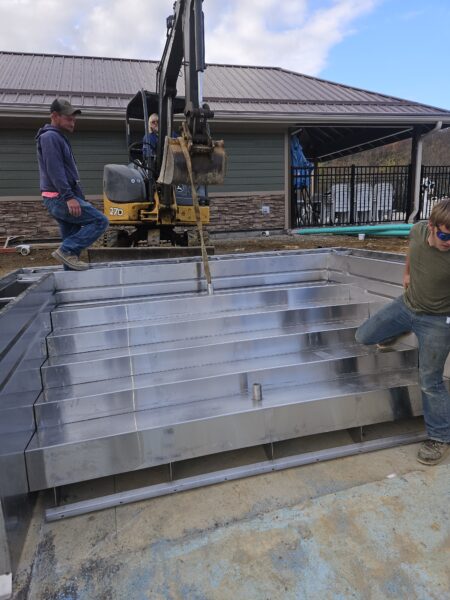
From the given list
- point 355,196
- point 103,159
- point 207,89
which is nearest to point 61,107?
point 103,159

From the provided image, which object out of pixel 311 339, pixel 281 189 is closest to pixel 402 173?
pixel 281 189

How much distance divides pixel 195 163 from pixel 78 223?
4.03 ft

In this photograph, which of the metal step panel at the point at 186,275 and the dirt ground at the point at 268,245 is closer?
the metal step panel at the point at 186,275

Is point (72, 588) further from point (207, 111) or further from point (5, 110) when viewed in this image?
point (5, 110)

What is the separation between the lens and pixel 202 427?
2.03 m

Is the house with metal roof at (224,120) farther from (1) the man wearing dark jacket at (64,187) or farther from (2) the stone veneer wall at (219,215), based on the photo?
(1) the man wearing dark jacket at (64,187)

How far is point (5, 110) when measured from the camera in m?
8.62

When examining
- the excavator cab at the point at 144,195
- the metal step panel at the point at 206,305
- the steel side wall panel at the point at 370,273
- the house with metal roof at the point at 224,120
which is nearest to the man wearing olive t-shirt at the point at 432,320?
the steel side wall panel at the point at 370,273

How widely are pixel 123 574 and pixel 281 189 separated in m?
10.7

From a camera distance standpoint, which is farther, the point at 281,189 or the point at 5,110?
the point at 281,189

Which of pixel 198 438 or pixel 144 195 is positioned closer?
pixel 198 438

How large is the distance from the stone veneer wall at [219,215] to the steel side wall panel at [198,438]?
8.94 m

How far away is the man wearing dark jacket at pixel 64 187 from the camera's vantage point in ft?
11.6

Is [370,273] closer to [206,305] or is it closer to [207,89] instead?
[206,305]
